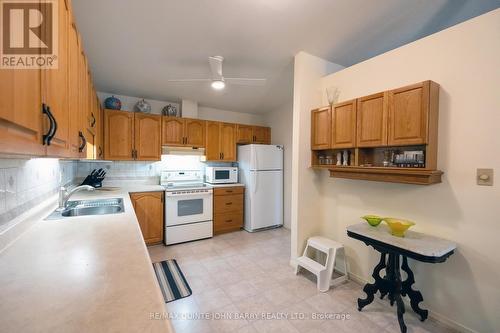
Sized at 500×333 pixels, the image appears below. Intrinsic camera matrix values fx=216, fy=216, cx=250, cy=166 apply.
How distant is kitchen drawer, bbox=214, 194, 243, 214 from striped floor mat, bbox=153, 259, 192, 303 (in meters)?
1.25

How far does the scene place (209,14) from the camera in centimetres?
191

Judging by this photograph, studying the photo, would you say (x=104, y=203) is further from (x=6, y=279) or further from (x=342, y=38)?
(x=342, y=38)

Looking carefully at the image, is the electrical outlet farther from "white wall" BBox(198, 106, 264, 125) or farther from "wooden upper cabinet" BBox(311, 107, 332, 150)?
"white wall" BBox(198, 106, 264, 125)

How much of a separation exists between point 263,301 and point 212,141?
2.83 meters

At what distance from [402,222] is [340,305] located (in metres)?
0.99

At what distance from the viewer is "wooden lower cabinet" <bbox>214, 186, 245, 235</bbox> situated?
3.94m

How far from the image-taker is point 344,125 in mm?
2344

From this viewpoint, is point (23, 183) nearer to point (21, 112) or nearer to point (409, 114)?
point (21, 112)

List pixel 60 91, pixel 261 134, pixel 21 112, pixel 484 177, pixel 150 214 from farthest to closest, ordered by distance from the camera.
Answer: pixel 261 134 < pixel 150 214 < pixel 484 177 < pixel 60 91 < pixel 21 112

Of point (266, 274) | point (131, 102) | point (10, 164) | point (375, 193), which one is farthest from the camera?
point (131, 102)

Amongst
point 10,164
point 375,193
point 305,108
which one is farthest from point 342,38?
point 10,164

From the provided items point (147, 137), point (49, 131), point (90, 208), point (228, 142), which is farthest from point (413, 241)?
point (147, 137)

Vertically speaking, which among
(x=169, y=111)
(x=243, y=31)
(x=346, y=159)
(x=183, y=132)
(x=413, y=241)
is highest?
(x=243, y=31)

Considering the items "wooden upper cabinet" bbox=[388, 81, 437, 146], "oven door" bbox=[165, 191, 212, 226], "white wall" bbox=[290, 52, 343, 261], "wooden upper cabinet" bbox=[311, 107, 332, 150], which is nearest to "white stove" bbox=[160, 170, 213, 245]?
"oven door" bbox=[165, 191, 212, 226]
